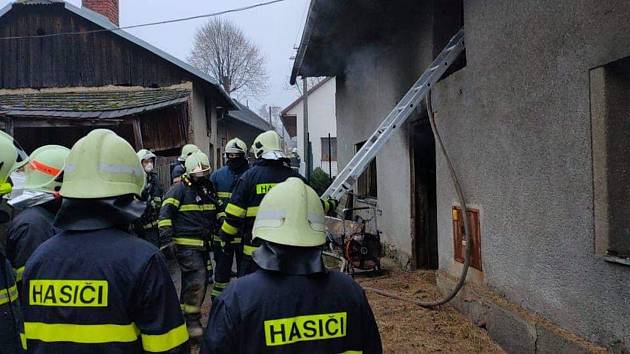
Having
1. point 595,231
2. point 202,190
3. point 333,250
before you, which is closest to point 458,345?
point 595,231

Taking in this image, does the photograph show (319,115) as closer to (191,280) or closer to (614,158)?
(191,280)

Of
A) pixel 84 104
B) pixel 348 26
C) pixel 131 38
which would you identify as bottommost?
pixel 84 104

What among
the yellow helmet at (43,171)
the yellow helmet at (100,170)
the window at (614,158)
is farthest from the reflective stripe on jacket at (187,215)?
the window at (614,158)

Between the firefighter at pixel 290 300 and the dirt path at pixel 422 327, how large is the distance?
2800mm

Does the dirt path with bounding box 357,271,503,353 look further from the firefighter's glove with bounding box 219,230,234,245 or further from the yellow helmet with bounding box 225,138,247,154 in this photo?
the yellow helmet with bounding box 225,138,247,154

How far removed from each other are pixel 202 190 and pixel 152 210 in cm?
250

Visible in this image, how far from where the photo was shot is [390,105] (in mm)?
7996

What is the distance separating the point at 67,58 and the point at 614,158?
1526 centimetres

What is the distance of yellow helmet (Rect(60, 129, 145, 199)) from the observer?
195 centimetres

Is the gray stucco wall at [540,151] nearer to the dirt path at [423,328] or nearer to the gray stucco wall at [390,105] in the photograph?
the dirt path at [423,328]

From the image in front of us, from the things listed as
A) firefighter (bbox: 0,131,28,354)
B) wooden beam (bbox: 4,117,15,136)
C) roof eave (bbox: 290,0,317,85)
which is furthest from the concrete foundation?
wooden beam (bbox: 4,117,15,136)

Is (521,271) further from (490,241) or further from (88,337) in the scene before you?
(88,337)

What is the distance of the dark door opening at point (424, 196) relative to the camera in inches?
278

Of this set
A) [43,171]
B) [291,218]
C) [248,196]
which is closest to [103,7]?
[248,196]
